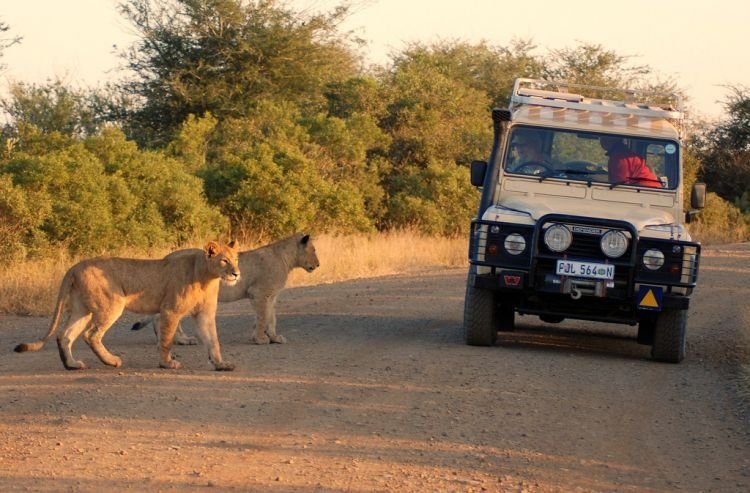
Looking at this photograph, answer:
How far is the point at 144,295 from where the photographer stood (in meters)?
8.55

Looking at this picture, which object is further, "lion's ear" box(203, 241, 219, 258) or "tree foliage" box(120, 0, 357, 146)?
"tree foliage" box(120, 0, 357, 146)

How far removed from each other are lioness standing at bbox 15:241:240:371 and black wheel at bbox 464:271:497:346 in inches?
86.5

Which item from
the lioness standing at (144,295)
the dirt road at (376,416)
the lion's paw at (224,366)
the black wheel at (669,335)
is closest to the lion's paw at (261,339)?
the dirt road at (376,416)

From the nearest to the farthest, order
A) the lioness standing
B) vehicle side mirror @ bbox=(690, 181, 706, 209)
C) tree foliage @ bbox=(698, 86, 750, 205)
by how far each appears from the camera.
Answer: the lioness standing
vehicle side mirror @ bbox=(690, 181, 706, 209)
tree foliage @ bbox=(698, 86, 750, 205)

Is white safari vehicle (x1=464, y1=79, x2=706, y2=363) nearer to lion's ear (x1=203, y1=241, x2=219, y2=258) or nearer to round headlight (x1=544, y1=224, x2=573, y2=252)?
round headlight (x1=544, y1=224, x2=573, y2=252)

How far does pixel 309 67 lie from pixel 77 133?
586cm

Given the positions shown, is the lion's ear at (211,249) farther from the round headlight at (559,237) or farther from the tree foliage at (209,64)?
the tree foliage at (209,64)

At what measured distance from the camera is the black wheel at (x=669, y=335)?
970 centimetres

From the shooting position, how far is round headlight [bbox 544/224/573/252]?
9.48m

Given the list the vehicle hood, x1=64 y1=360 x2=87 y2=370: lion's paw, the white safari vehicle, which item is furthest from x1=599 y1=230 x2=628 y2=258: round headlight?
x1=64 y1=360 x2=87 y2=370: lion's paw

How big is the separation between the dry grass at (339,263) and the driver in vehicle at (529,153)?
552 cm

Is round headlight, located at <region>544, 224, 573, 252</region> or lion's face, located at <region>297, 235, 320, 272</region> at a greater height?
round headlight, located at <region>544, 224, 573, 252</region>

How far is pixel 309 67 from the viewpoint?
29562 mm

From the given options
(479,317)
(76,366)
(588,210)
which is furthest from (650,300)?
(76,366)
